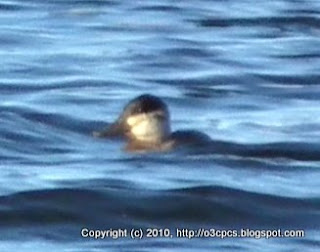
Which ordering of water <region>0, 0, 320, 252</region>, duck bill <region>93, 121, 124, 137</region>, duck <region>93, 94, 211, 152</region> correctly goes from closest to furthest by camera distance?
water <region>0, 0, 320, 252</region>
duck <region>93, 94, 211, 152</region>
duck bill <region>93, 121, 124, 137</region>

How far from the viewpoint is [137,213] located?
1530cm

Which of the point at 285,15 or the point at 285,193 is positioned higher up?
the point at 285,15

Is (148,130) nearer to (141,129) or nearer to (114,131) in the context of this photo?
(141,129)

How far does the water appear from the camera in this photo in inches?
596

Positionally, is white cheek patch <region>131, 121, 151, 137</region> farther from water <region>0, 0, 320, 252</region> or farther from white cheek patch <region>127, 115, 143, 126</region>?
water <region>0, 0, 320, 252</region>

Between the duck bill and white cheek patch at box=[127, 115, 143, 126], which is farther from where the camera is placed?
the duck bill

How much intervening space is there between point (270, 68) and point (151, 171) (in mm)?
5117

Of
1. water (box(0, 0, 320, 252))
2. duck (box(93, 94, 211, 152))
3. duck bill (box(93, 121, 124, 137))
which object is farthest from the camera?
duck bill (box(93, 121, 124, 137))

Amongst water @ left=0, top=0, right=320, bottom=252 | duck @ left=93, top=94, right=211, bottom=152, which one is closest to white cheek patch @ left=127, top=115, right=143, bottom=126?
duck @ left=93, top=94, right=211, bottom=152

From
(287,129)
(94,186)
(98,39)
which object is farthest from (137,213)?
(98,39)

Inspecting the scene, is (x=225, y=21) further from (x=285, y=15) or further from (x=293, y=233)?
(x=293, y=233)

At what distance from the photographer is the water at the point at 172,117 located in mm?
15133

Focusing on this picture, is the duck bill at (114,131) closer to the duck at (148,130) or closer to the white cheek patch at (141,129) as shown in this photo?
the duck at (148,130)

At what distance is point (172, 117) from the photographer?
60.4 ft
